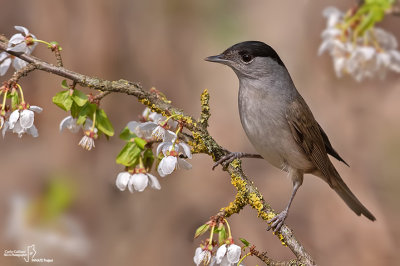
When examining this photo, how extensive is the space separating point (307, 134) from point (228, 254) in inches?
79.8

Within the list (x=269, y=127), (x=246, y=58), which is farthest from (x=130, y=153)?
(x=246, y=58)

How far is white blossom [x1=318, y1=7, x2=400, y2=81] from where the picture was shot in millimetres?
3123

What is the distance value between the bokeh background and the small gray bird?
251 cm

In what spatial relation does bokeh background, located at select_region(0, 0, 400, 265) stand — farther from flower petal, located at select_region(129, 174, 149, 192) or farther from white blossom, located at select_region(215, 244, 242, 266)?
white blossom, located at select_region(215, 244, 242, 266)

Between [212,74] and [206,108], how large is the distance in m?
4.90

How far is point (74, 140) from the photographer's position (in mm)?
6477

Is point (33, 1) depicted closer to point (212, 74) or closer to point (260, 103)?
point (212, 74)

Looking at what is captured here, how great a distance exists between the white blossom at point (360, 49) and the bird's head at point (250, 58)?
82 cm

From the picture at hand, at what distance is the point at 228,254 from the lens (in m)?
2.35

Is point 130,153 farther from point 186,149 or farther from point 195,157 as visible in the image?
point 195,157

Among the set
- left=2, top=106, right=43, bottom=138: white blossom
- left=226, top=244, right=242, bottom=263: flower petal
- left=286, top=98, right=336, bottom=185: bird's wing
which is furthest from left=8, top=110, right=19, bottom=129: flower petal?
left=286, top=98, right=336, bottom=185: bird's wing

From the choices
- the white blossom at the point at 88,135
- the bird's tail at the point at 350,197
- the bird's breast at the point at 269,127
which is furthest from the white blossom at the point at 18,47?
the bird's tail at the point at 350,197

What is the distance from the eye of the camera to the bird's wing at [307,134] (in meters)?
4.09

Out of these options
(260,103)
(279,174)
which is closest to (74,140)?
(279,174)
